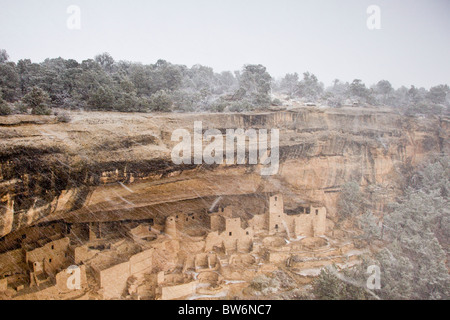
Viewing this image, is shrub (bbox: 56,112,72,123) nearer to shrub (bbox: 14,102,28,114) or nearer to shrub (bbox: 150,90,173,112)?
shrub (bbox: 14,102,28,114)

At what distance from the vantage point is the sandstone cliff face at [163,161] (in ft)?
27.9

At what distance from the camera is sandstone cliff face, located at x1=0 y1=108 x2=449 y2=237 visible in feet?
27.9

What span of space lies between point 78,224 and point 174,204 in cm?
395

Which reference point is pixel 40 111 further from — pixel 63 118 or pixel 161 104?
pixel 161 104

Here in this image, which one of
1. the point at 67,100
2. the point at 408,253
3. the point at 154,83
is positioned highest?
the point at 154,83

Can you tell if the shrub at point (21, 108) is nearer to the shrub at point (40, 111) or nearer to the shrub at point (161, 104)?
the shrub at point (40, 111)

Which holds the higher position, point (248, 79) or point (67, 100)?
point (248, 79)

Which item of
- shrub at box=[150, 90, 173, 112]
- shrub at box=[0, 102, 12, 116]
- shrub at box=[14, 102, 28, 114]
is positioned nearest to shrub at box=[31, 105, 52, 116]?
shrub at box=[14, 102, 28, 114]

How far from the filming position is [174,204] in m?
14.2

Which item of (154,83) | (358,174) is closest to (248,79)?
(154,83)

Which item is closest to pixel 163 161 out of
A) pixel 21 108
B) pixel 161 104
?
pixel 161 104
